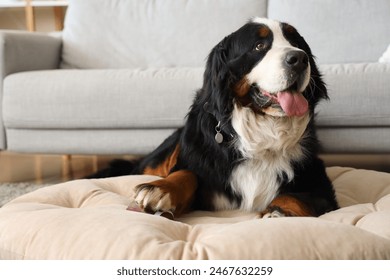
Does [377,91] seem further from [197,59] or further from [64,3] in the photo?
[64,3]

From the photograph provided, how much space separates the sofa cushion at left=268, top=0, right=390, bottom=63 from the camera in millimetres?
2797

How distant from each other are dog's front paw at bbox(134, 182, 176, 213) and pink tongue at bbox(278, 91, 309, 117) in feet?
1.36

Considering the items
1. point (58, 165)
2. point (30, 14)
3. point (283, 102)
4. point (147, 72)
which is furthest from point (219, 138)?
point (30, 14)

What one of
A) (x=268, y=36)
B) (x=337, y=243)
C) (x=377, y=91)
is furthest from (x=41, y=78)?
(x=337, y=243)

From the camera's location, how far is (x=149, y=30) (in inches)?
125

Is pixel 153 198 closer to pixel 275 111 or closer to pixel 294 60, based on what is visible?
pixel 275 111

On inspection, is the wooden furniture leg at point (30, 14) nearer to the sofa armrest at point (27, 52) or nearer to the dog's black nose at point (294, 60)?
the sofa armrest at point (27, 52)

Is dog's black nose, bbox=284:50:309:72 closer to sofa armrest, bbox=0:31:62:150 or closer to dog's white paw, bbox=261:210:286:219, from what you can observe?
dog's white paw, bbox=261:210:286:219

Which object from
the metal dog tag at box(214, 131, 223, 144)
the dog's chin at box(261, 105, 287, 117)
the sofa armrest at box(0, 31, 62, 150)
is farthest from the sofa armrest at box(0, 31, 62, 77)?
the dog's chin at box(261, 105, 287, 117)

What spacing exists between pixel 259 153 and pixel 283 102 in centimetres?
18

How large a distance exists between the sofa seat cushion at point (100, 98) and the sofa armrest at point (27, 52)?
104 mm

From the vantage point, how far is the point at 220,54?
158 centimetres

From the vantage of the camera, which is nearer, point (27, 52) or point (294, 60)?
point (294, 60)
